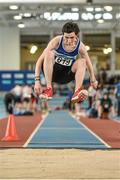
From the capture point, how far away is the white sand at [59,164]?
6.62 m

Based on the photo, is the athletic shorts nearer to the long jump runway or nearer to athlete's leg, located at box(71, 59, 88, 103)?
athlete's leg, located at box(71, 59, 88, 103)

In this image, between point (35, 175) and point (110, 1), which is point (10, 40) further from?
point (35, 175)

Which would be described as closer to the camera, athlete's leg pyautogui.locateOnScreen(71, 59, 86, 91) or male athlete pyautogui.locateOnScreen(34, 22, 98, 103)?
male athlete pyautogui.locateOnScreen(34, 22, 98, 103)

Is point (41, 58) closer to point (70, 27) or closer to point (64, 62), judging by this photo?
point (64, 62)

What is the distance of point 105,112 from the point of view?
2194 cm

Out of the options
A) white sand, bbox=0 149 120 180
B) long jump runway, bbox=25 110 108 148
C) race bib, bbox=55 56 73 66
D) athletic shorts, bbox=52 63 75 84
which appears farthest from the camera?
long jump runway, bbox=25 110 108 148

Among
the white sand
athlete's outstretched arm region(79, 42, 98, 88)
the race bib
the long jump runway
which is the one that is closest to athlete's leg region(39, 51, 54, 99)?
the race bib

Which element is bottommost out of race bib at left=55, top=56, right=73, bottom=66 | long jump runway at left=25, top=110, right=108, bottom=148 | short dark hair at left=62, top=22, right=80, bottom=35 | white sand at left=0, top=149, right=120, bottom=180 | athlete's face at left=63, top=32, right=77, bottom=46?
long jump runway at left=25, top=110, right=108, bottom=148

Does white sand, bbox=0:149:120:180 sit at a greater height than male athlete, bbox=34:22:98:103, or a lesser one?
lesser

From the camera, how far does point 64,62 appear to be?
7.36 metres

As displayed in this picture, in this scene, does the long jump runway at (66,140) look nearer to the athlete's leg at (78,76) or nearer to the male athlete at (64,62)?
the male athlete at (64,62)

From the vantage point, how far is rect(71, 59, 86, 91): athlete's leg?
736 centimetres

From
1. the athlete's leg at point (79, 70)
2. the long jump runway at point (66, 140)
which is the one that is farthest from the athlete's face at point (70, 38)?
the long jump runway at point (66, 140)

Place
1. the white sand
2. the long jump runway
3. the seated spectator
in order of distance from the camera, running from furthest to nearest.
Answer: the seated spectator < the long jump runway < the white sand
